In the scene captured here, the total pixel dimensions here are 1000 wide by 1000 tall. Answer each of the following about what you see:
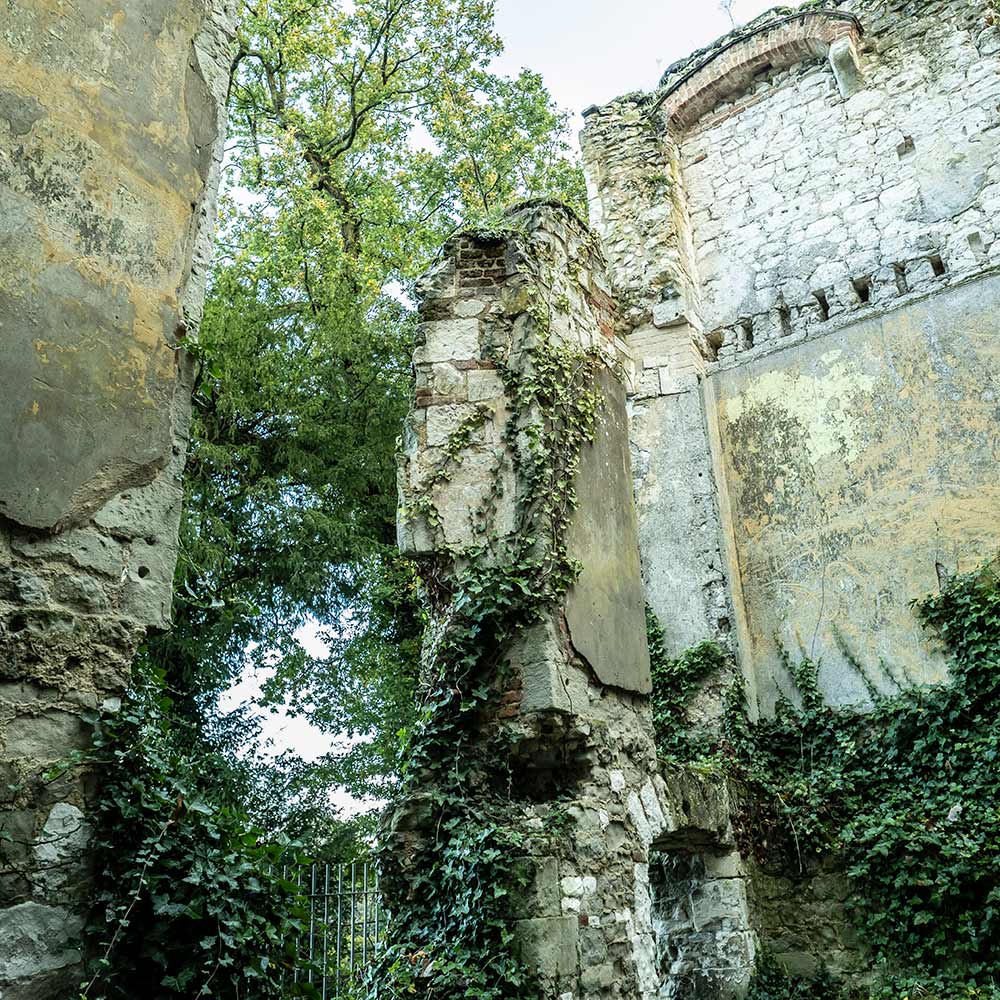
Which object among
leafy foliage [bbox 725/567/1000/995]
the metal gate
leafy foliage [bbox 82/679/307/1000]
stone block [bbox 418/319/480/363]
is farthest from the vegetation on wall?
leafy foliage [bbox 82/679/307/1000]

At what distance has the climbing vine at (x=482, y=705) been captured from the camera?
4.32 metres

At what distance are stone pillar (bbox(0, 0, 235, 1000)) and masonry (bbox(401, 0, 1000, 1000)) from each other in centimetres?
221

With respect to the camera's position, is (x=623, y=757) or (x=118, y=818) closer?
(x=118, y=818)

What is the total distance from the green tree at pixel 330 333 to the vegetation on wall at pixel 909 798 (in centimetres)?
460

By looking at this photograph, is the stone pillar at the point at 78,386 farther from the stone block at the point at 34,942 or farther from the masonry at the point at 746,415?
the masonry at the point at 746,415

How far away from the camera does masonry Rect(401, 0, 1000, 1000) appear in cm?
523

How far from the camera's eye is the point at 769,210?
966 centimetres

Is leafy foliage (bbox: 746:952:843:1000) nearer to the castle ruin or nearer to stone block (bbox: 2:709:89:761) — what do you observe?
the castle ruin

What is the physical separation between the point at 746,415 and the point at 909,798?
3.83m

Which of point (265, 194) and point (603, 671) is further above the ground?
point (265, 194)

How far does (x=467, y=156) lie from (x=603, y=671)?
40.7ft

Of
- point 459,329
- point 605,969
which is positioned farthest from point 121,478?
point 605,969

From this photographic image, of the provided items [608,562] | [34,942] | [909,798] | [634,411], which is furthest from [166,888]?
[634,411]

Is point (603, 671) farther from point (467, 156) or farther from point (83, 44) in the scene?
point (467, 156)
